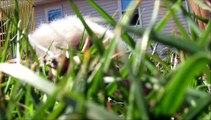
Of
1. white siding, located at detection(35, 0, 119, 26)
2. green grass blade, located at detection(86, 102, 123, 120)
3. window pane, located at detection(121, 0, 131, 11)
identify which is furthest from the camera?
white siding, located at detection(35, 0, 119, 26)

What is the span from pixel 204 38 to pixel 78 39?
80cm

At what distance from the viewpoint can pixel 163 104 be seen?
0.24m

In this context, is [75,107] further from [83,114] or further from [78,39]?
[78,39]

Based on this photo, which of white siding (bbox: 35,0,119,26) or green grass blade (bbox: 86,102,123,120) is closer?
green grass blade (bbox: 86,102,123,120)

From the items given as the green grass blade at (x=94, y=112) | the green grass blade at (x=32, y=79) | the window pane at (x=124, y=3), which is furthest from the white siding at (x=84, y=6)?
the green grass blade at (x=94, y=112)

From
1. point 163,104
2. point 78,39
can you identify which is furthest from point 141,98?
point 78,39

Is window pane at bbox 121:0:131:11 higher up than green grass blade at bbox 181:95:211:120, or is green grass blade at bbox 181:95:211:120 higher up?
green grass blade at bbox 181:95:211:120

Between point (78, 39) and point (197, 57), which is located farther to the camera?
point (78, 39)

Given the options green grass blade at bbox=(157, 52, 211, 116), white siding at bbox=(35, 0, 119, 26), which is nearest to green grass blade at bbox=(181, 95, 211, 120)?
green grass blade at bbox=(157, 52, 211, 116)

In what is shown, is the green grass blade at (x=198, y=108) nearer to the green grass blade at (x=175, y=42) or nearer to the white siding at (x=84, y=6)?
the green grass blade at (x=175, y=42)

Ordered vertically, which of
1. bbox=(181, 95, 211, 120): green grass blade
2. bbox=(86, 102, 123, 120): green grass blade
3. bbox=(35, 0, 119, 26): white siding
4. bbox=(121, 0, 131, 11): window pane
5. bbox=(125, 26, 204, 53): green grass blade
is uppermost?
bbox=(125, 26, 204, 53): green grass blade

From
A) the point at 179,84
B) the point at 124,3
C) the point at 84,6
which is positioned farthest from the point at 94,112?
the point at 84,6

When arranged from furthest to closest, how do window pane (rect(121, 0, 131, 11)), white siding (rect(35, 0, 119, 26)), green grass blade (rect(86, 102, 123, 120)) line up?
1. white siding (rect(35, 0, 119, 26))
2. window pane (rect(121, 0, 131, 11))
3. green grass blade (rect(86, 102, 123, 120))

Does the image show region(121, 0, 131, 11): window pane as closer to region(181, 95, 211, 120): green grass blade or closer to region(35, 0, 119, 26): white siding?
region(35, 0, 119, 26): white siding
